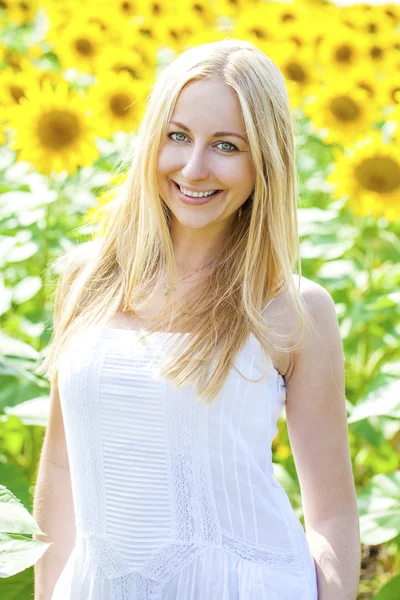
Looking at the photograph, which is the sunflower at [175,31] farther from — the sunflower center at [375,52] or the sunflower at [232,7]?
the sunflower center at [375,52]

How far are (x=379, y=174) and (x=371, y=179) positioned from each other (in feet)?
0.12

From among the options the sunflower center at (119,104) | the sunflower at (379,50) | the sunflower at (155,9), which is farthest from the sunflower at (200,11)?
the sunflower center at (119,104)

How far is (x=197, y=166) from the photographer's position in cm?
142

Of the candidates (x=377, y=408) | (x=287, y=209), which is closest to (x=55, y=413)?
(x=287, y=209)

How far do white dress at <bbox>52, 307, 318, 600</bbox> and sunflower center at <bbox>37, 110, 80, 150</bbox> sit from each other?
146cm

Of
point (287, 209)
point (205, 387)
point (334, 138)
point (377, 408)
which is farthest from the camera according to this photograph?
point (334, 138)

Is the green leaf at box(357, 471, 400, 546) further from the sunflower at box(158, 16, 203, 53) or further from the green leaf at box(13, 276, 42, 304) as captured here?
the sunflower at box(158, 16, 203, 53)

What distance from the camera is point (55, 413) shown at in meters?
1.58

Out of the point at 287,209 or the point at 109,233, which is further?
the point at 109,233

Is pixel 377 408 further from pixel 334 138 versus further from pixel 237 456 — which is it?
pixel 334 138

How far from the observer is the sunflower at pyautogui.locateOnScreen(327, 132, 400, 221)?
280 cm

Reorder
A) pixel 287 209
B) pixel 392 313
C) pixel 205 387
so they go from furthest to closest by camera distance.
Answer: pixel 392 313
pixel 287 209
pixel 205 387

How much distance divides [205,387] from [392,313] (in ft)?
4.42

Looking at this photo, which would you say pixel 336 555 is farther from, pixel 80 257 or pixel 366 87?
pixel 366 87
